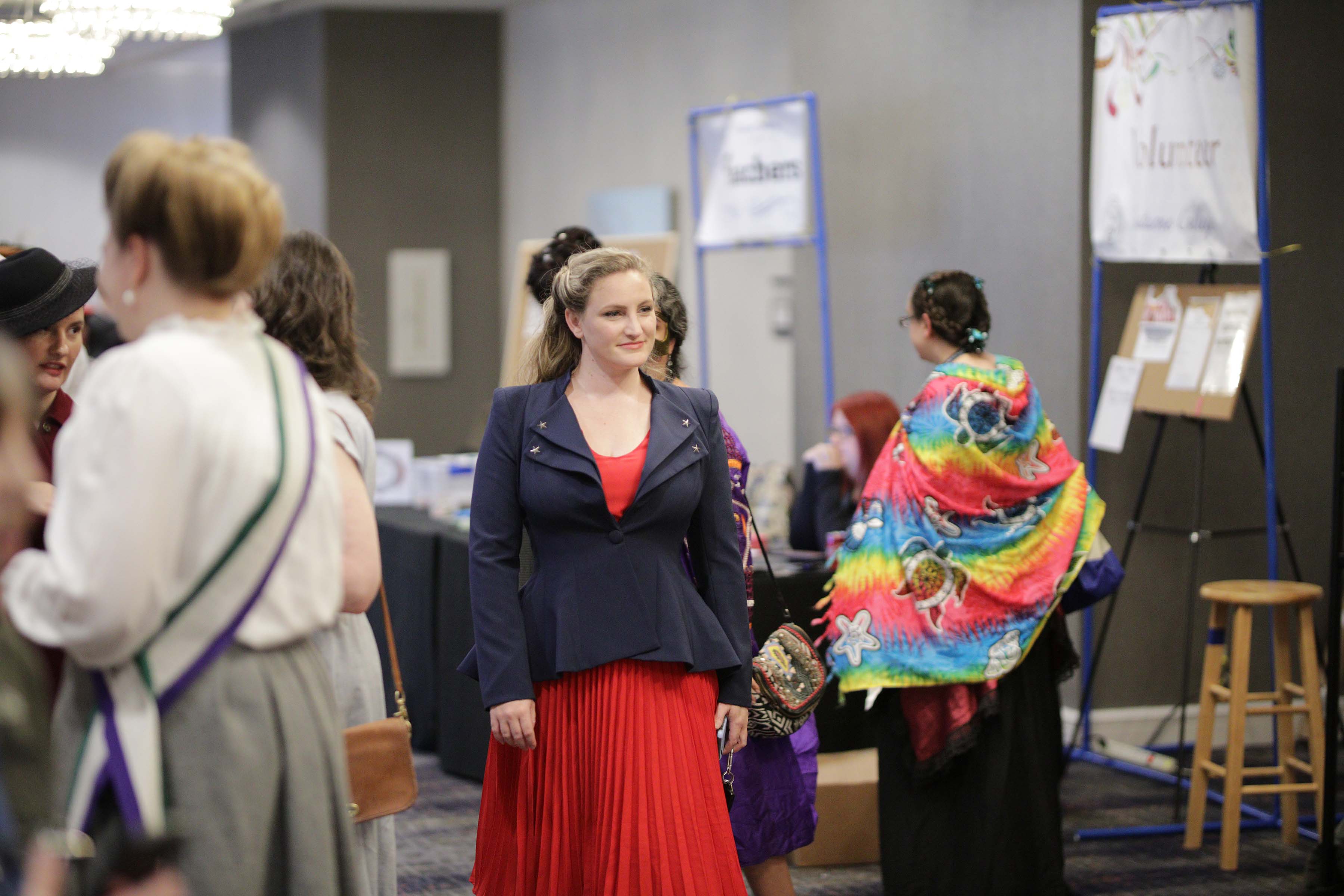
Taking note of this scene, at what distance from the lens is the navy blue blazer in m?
2.36

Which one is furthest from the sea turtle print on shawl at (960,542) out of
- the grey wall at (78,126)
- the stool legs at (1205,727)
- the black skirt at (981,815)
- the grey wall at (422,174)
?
the grey wall at (78,126)

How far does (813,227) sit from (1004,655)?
248 centimetres

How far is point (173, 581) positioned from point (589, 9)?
7.30 m

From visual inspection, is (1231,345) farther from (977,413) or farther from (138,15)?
(138,15)

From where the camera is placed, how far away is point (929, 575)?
3396 mm

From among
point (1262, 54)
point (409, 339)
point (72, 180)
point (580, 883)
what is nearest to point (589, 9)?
point (409, 339)

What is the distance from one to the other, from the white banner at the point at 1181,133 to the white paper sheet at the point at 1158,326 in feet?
0.60

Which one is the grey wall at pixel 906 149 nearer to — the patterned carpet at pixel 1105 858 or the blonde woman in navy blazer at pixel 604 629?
the patterned carpet at pixel 1105 858

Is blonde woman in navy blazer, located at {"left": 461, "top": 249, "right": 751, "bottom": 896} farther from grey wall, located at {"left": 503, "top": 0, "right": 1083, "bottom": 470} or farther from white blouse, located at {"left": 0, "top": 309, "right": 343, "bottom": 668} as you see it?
grey wall, located at {"left": 503, "top": 0, "right": 1083, "bottom": 470}

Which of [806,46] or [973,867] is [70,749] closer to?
[973,867]

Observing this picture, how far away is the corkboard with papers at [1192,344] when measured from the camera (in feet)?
13.9

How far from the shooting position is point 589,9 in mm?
8188

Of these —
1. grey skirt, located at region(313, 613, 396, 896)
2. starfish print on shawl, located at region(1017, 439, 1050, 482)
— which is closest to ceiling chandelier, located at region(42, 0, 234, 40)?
starfish print on shawl, located at region(1017, 439, 1050, 482)

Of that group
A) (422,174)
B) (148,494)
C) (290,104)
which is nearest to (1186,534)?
(148,494)
